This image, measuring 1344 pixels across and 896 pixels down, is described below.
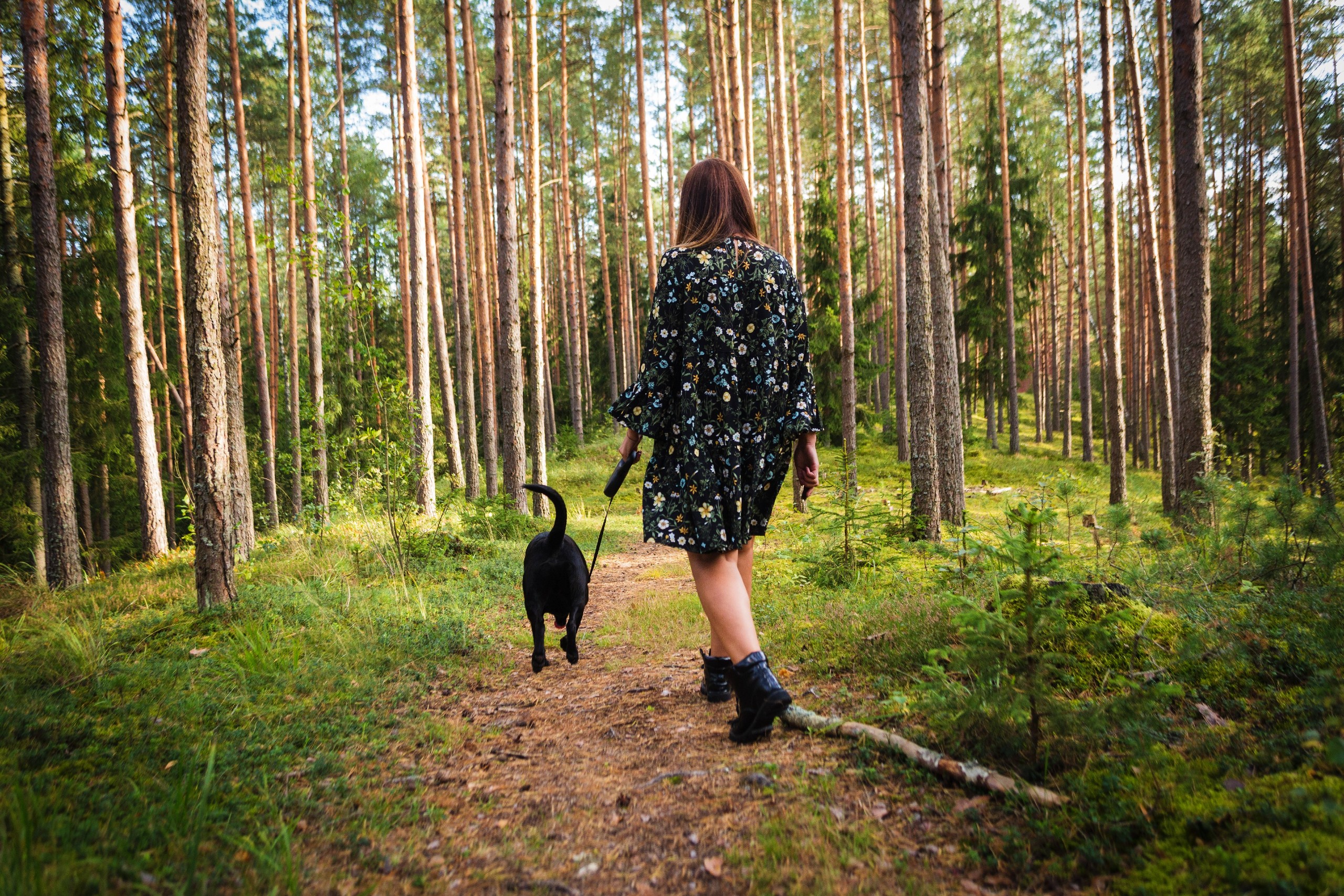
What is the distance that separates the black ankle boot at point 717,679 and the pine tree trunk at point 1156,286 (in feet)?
31.2

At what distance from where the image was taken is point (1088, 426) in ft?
70.7

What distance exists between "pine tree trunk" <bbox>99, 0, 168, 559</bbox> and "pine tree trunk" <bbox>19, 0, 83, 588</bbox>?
653 millimetres

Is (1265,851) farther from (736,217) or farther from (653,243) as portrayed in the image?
(653,243)

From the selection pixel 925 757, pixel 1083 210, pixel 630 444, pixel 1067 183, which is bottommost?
pixel 925 757

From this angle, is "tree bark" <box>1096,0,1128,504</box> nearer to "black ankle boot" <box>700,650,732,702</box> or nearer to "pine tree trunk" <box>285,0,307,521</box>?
"black ankle boot" <box>700,650,732,702</box>

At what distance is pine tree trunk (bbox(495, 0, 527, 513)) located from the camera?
918cm

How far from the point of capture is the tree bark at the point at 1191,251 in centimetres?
738

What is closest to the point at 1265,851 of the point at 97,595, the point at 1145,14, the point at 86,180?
the point at 97,595

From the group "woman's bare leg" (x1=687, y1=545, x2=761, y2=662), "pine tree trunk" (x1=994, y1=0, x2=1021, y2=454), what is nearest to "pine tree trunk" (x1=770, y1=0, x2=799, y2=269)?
"pine tree trunk" (x1=994, y1=0, x2=1021, y2=454)

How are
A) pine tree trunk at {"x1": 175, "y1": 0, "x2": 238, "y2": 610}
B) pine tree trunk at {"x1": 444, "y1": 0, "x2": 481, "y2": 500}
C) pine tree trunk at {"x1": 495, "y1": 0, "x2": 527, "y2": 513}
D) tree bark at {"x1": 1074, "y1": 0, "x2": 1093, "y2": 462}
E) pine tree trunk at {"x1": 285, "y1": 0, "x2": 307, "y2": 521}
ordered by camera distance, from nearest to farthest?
pine tree trunk at {"x1": 175, "y1": 0, "x2": 238, "y2": 610} → pine tree trunk at {"x1": 495, "y1": 0, "x2": 527, "y2": 513} → pine tree trunk at {"x1": 285, "y1": 0, "x2": 307, "y2": 521} → pine tree trunk at {"x1": 444, "y1": 0, "x2": 481, "y2": 500} → tree bark at {"x1": 1074, "y1": 0, "x2": 1093, "y2": 462}

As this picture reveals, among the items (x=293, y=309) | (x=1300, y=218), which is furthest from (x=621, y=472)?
(x=293, y=309)

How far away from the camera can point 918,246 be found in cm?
775

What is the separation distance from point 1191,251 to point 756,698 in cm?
822

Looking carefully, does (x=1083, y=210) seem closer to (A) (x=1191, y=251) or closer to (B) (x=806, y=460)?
(A) (x=1191, y=251)
